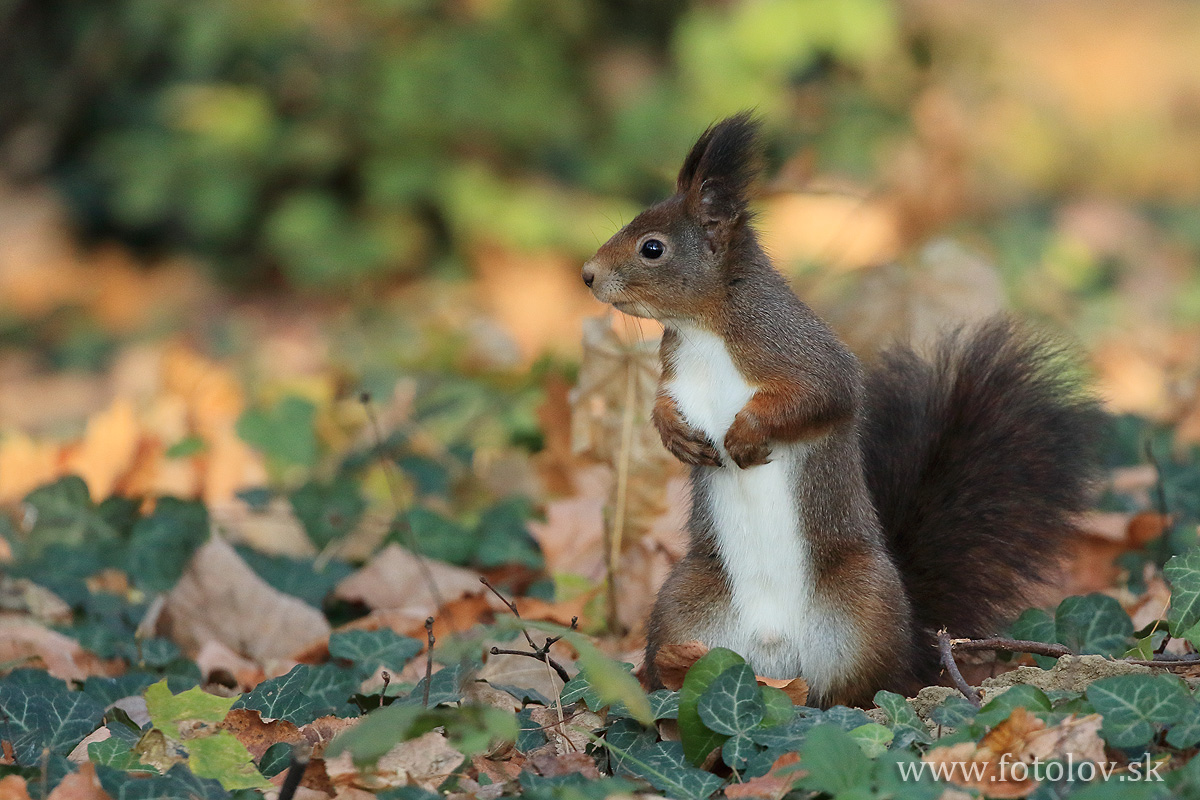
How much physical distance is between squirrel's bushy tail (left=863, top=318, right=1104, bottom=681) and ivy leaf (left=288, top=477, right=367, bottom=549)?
1.36m

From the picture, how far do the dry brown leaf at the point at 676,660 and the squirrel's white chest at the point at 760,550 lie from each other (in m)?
0.09

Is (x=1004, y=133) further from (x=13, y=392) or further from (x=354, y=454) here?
(x=13, y=392)

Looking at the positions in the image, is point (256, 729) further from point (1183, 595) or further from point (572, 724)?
point (1183, 595)

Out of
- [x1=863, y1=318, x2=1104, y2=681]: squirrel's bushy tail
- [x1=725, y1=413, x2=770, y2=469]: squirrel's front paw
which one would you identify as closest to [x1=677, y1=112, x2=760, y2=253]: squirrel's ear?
[x1=725, y1=413, x2=770, y2=469]: squirrel's front paw

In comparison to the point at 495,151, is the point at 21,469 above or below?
below

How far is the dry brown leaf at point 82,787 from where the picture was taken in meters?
1.51

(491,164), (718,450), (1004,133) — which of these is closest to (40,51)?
(491,164)

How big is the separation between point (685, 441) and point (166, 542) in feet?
4.40

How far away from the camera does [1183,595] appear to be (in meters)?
1.73

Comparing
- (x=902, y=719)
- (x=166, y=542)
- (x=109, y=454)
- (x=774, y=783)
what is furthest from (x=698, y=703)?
(x=109, y=454)

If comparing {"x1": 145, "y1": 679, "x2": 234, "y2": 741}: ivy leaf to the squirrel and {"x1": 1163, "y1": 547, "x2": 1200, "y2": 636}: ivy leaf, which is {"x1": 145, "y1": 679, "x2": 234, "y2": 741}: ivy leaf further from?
{"x1": 1163, "y1": 547, "x2": 1200, "y2": 636}: ivy leaf

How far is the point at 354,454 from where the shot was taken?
360 centimetres

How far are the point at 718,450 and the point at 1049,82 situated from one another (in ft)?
19.6

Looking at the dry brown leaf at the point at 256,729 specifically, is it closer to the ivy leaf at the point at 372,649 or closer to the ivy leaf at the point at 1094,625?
the ivy leaf at the point at 372,649
